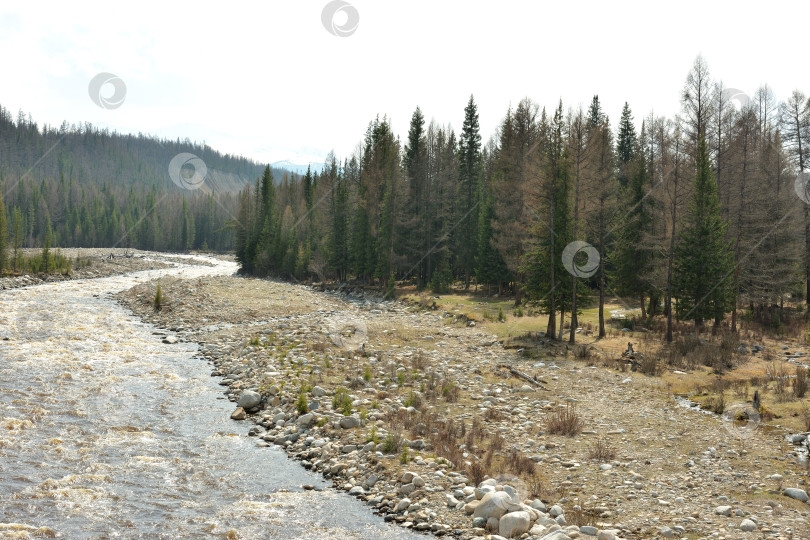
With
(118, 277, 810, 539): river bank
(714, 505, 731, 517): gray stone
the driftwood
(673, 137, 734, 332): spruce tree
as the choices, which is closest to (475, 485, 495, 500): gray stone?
(118, 277, 810, 539): river bank

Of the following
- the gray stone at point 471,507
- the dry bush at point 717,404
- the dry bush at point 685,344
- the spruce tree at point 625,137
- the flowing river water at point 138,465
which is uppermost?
the spruce tree at point 625,137

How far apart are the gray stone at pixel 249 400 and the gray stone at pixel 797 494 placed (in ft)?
45.1

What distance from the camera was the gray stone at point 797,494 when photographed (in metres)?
9.30

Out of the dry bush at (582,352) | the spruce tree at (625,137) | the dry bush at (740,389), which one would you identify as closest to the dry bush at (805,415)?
the dry bush at (740,389)

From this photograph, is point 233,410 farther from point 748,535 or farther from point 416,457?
point 748,535

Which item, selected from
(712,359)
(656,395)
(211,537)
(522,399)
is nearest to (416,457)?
(211,537)

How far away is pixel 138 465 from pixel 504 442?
8632 mm

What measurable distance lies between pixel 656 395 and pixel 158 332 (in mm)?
26090

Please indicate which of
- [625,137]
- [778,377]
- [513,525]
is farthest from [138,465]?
[625,137]

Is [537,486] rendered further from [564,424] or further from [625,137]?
[625,137]

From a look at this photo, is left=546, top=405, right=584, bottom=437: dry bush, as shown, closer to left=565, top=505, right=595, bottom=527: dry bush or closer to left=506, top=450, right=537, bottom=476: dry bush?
left=506, top=450, right=537, bottom=476: dry bush

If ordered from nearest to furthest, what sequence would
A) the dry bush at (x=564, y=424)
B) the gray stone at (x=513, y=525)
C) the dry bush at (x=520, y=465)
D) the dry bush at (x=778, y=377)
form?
the gray stone at (x=513, y=525) → the dry bush at (x=520, y=465) → the dry bush at (x=564, y=424) → the dry bush at (x=778, y=377)

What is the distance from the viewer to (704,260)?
29.8 m

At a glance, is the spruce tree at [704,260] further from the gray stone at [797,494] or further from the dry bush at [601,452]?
the gray stone at [797,494]
